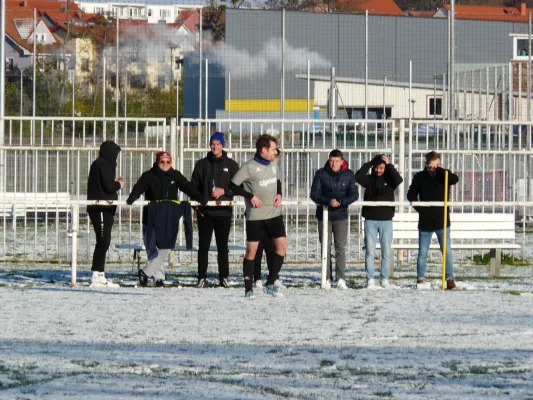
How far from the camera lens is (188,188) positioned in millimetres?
13180

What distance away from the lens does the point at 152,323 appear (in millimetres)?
10258

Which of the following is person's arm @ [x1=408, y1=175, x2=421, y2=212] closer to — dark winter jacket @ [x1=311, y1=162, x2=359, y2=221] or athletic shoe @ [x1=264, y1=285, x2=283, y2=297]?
dark winter jacket @ [x1=311, y1=162, x2=359, y2=221]

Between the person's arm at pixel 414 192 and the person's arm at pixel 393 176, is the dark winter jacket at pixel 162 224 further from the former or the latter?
the person's arm at pixel 414 192

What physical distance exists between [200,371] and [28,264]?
9399mm

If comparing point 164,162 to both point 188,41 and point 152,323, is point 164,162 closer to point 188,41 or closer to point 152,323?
point 152,323

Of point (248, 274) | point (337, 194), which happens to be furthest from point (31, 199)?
point (248, 274)

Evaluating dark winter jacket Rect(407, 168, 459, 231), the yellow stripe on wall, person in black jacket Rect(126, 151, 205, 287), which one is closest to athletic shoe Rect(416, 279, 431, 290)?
dark winter jacket Rect(407, 168, 459, 231)

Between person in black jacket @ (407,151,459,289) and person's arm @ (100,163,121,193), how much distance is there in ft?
10.6

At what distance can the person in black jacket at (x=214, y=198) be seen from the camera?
13.5m

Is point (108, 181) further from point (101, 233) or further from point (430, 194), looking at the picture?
point (430, 194)

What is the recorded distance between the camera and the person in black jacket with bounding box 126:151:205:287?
12906 millimetres

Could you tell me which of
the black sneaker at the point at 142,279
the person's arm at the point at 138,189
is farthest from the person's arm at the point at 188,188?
the black sneaker at the point at 142,279

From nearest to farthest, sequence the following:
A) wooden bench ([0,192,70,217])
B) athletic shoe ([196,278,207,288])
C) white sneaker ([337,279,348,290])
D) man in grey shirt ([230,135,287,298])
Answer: man in grey shirt ([230,135,287,298]), white sneaker ([337,279,348,290]), athletic shoe ([196,278,207,288]), wooden bench ([0,192,70,217])

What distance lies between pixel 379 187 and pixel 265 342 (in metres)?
4.98
